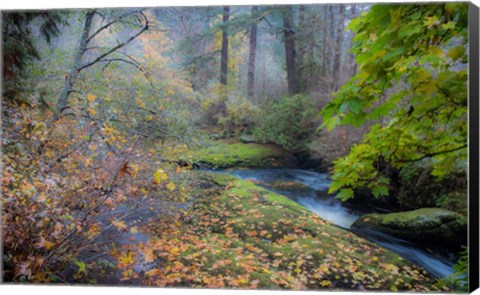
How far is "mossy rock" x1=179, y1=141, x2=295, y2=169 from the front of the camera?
339cm

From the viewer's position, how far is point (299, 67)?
→ 3344mm

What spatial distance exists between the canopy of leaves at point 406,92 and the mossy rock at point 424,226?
1.02ft

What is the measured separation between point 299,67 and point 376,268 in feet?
5.75

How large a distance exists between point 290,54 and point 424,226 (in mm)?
1770

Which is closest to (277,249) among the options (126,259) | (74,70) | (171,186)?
(171,186)

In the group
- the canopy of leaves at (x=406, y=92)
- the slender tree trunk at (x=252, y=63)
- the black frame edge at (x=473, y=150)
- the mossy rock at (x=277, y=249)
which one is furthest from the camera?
the slender tree trunk at (x=252, y=63)

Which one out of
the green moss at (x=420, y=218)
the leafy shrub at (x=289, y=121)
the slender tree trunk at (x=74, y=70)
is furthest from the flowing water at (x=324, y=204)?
the slender tree trunk at (x=74, y=70)

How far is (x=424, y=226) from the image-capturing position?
2971 millimetres

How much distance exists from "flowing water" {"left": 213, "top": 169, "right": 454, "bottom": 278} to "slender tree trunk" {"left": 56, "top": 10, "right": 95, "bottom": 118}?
1.59m

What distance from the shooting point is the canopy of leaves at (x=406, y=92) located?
73.6 inches

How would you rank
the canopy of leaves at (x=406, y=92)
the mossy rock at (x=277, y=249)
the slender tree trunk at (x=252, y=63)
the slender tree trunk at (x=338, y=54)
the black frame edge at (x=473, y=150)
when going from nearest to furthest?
the canopy of leaves at (x=406, y=92) < the black frame edge at (x=473, y=150) < the mossy rock at (x=277, y=249) < the slender tree trunk at (x=338, y=54) < the slender tree trunk at (x=252, y=63)

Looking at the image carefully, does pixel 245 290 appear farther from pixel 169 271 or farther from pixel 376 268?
Result: pixel 376 268

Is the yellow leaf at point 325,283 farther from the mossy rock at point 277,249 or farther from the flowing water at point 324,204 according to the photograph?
the flowing water at point 324,204

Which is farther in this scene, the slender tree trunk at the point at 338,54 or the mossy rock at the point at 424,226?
the slender tree trunk at the point at 338,54
